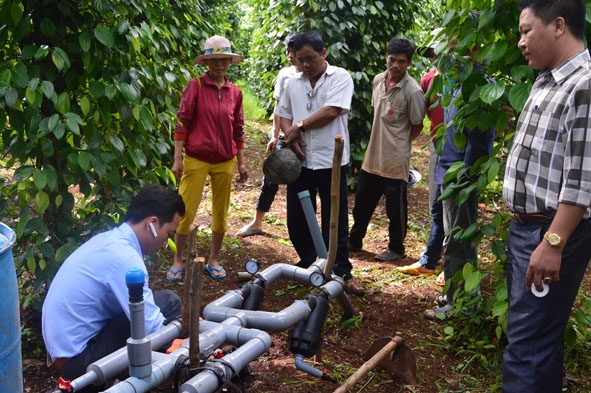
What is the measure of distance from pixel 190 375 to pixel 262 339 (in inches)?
11.7

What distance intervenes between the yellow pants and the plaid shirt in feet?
7.62

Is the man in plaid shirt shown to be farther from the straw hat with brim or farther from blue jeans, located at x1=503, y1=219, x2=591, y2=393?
the straw hat with brim

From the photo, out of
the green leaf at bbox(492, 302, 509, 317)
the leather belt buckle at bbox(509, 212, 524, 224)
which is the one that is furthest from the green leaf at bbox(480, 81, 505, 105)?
the green leaf at bbox(492, 302, 509, 317)

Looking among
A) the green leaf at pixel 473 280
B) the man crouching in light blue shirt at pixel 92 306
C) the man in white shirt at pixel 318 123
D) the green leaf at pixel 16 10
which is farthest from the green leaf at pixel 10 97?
the green leaf at pixel 473 280

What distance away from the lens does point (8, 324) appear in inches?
77.5

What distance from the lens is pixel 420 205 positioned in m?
6.52

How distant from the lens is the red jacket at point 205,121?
4.03m

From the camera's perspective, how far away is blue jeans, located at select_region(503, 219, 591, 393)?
210 centimetres

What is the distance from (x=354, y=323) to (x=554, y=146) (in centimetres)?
187

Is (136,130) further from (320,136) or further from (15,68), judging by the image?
(320,136)

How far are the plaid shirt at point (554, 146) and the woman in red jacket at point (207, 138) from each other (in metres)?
2.29

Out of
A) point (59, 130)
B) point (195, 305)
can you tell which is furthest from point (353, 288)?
point (195, 305)

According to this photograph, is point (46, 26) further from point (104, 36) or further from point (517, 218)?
point (517, 218)

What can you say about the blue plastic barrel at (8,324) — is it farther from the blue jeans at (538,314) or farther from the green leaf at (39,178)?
the blue jeans at (538,314)
